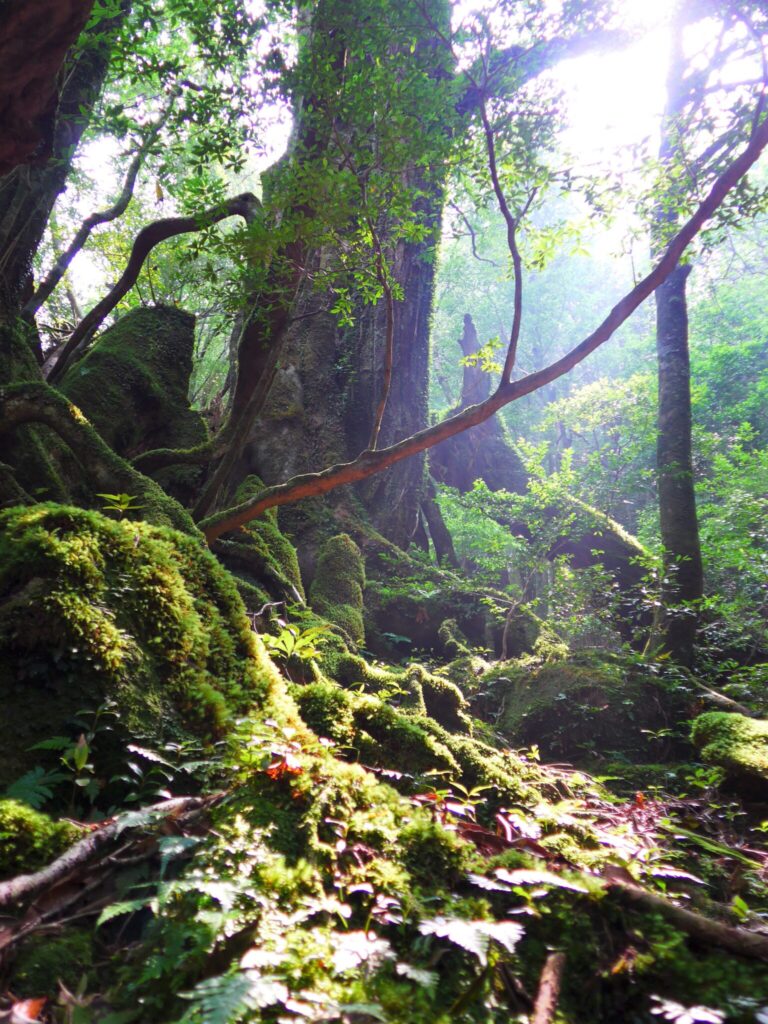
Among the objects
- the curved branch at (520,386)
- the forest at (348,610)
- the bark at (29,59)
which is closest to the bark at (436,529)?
the forest at (348,610)

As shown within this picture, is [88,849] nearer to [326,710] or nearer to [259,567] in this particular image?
[326,710]

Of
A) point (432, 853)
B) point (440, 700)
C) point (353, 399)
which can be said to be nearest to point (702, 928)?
point (432, 853)

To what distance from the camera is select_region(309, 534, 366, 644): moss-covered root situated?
23.1 feet

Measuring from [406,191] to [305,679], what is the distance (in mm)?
4053

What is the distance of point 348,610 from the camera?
7219 mm

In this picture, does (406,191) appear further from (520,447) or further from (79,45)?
(520,447)

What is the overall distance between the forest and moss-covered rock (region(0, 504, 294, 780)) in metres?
0.02

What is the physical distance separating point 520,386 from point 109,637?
3493mm

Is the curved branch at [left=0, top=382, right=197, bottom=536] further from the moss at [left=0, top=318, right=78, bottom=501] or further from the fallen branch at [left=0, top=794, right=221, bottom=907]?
the fallen branch at [left=0, top=794, right=221, bottom=907]

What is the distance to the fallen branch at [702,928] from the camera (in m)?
1.38

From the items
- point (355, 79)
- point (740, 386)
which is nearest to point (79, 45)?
point (355, 79)

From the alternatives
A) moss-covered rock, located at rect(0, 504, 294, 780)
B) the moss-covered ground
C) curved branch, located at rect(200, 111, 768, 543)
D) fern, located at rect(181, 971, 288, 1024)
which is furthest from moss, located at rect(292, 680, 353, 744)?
curved branch, located at rect(200, 111, 768, 543)

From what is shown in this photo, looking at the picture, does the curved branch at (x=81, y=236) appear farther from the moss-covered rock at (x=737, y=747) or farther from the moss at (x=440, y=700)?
the moss-covered rock at (x=737, y=747)

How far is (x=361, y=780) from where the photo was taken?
A: 2012 millimetres
